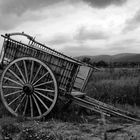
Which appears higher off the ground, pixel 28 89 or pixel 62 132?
pixel 28 89

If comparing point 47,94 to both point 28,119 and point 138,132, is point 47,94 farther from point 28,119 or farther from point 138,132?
point 138,132

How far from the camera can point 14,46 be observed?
6.30 m

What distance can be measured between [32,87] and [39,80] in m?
0.24

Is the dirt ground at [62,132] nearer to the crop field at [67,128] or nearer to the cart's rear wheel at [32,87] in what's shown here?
the crop field at [67,128]

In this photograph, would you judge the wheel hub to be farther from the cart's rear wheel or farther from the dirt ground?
the dirt ground

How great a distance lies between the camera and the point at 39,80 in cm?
581

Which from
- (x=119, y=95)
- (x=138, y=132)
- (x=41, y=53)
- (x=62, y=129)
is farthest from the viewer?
(x=119, y=95)

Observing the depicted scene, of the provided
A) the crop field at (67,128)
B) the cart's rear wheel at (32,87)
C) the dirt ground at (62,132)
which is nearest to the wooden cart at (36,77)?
the cart's rear wheel at (32,87)

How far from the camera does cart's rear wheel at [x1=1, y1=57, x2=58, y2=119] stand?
5.71 meters

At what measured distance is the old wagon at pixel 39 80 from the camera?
5.70 meters

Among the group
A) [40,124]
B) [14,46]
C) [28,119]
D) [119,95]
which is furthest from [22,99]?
[119,95]

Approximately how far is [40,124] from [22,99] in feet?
3.22

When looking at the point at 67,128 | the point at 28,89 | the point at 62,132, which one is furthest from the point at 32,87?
the point at 62,132

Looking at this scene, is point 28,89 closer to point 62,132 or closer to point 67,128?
point 67,128
